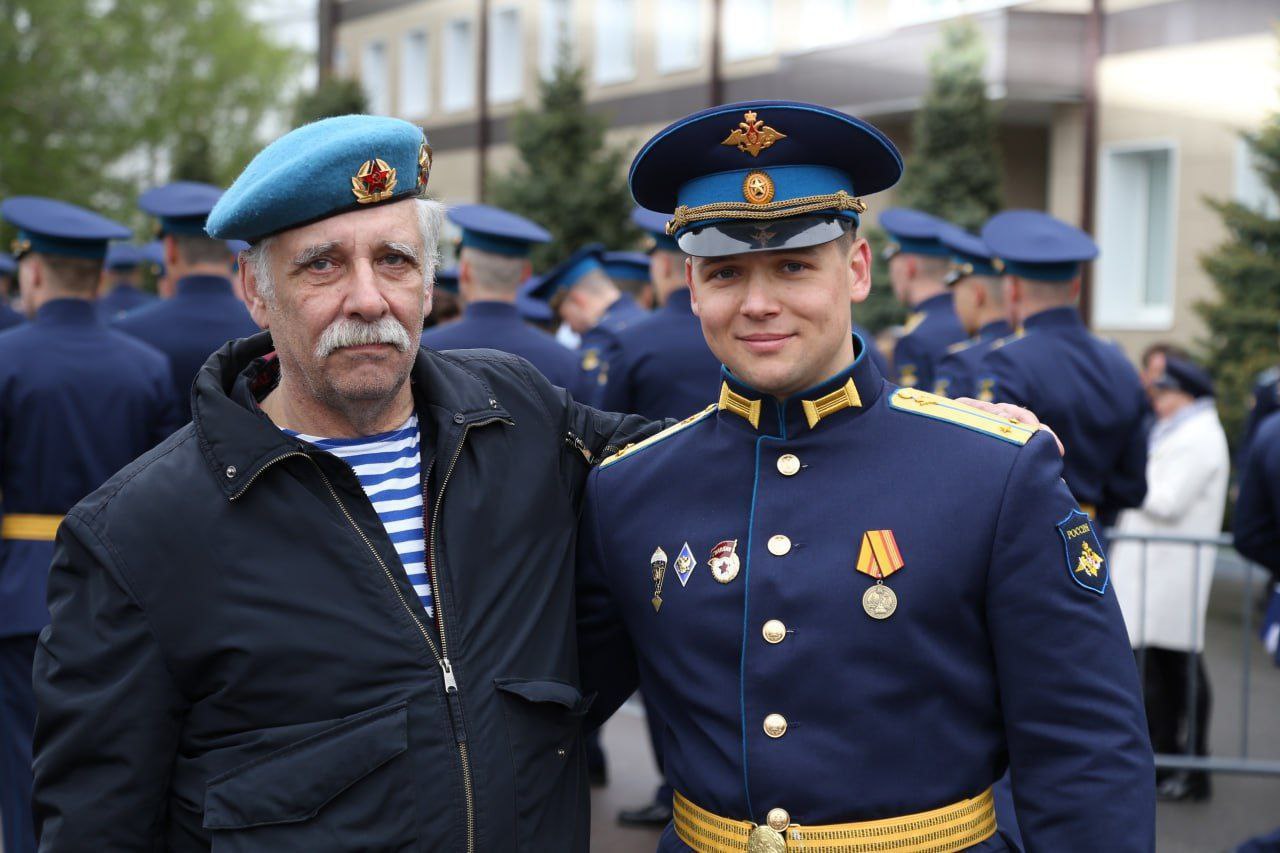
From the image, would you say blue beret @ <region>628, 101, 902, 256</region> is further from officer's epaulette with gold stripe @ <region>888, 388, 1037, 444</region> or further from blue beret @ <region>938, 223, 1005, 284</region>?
blue beret @ <region>938, 223, 1005, 284</region>

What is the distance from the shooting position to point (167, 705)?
2.30 metres

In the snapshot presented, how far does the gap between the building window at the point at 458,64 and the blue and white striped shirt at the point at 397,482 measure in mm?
27431

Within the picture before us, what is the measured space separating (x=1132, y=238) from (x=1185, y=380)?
9.47 m

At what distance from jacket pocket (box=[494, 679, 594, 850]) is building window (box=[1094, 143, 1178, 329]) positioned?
15.0 metres

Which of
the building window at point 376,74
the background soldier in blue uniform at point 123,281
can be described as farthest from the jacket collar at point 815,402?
the building window at point 376,74

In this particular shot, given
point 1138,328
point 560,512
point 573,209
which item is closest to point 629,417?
point 560,512

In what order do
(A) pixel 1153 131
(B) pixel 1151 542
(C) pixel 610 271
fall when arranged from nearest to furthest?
(B) pixel 1151 542 → (C) pixel 610 271 → (A) pixel 1153 131

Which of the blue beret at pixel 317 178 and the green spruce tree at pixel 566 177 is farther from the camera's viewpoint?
the green spruce tree at pixel 566 177

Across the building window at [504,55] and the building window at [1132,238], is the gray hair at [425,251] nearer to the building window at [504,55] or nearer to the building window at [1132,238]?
the building window at [1132,238]

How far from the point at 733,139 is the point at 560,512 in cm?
79

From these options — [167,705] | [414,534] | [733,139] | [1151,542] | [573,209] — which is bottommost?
[1151,542]

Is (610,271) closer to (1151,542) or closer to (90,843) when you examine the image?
(1151,542)

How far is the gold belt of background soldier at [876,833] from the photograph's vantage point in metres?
2.38

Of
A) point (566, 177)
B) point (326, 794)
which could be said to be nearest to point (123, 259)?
point (326, 794)
